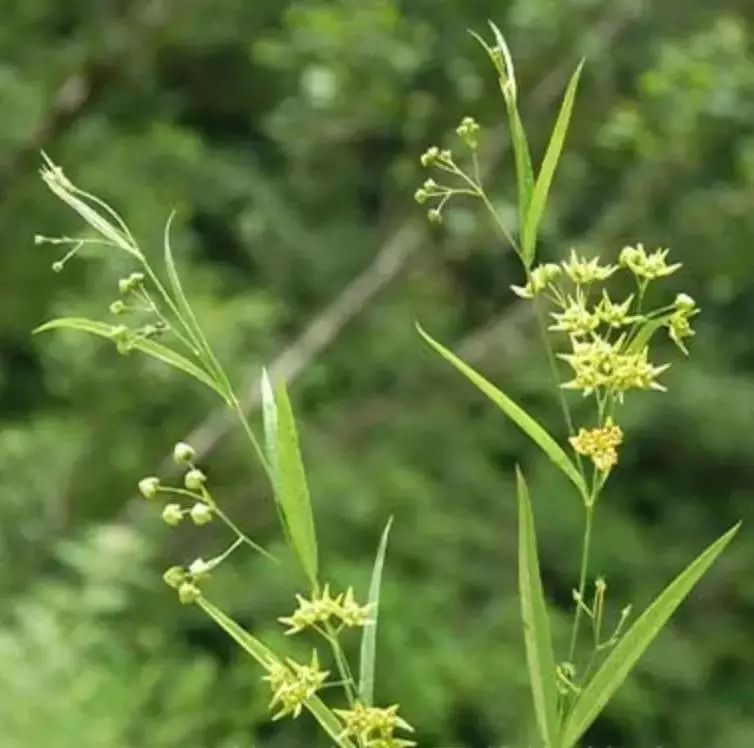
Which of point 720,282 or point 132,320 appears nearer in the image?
point 132,320

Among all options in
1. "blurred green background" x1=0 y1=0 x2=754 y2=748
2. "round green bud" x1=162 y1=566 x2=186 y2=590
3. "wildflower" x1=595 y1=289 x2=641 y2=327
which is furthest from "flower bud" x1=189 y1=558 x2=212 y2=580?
"blurred green background" x1=0 y1=0 x2=754 y2=748

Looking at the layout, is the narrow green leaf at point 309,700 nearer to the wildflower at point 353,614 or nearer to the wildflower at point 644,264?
the wildflower at point 353,614

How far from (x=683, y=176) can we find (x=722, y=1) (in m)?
0.26

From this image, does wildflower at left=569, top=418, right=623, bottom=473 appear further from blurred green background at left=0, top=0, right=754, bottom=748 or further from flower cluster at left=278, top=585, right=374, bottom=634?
blurred green background at left=0, top=0, right=754, bottom=748

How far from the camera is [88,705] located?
141 cm

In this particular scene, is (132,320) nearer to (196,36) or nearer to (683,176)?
(196,36)

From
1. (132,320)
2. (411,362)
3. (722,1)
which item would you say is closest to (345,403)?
(411,362)

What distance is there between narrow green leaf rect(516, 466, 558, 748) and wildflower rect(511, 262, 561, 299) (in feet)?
0.14

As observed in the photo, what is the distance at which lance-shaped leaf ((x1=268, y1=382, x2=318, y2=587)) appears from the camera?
37 cm

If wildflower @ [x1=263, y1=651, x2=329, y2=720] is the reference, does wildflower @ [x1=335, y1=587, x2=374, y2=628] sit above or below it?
above

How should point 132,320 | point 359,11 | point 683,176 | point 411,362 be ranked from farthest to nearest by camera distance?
1. point 411,362
2. point 683,176
3. point 359,11
4. point 132,320

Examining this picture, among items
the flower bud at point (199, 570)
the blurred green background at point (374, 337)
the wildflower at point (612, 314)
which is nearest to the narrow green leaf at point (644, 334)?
the wildflower at point (612, 314)

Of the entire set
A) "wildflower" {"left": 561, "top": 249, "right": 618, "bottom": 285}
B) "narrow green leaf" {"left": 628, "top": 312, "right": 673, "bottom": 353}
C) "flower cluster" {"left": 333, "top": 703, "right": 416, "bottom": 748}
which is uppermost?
"wildflower" {"left": 561, "top": 249, "right": 618, "bottom": 285}

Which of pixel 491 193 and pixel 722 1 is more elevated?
pixel 722 1
